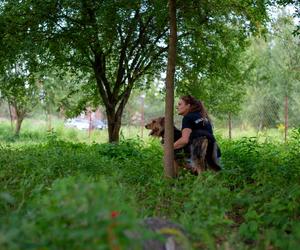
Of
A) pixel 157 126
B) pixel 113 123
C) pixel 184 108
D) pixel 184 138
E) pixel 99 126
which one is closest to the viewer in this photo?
pixel 184 138

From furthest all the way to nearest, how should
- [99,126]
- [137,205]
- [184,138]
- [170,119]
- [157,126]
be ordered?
1. [99,126]
2. [157,126]
3. [184,138]
4. [170,119]
5. [137,205]

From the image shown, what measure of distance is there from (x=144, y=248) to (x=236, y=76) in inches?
417

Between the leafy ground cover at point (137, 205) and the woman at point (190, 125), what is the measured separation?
362 millimetres

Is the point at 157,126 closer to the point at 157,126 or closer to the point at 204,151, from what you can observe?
the point at 157,126

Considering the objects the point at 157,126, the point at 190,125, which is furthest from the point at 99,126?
the point at 190,125

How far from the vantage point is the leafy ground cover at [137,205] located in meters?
2.10

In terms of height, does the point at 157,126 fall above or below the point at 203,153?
above

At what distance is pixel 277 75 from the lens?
29.9 meters

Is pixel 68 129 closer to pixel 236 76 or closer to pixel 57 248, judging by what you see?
pixel 236 76

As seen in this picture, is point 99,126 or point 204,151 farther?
point 99,126

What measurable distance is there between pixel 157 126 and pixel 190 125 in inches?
30.6

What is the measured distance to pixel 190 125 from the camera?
22.2ft

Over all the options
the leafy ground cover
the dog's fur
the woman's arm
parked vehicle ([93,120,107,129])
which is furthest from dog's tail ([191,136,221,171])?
parked vehicle ([93,120,107,129])

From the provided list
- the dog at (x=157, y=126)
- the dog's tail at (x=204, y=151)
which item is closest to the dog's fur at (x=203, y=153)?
the dog's tail at (x=204, y=151)
